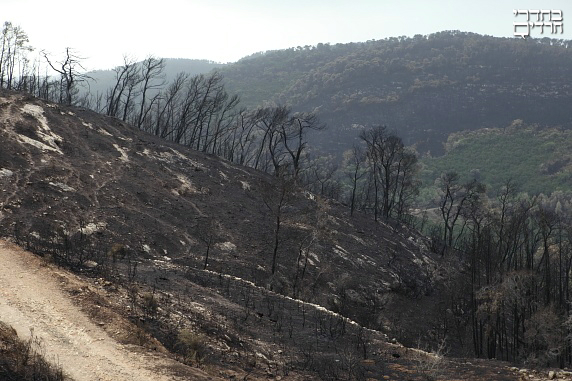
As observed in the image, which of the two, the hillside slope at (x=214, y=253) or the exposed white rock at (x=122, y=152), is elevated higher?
the exposed white rock at (x=122, y=152)

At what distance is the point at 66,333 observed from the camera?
44.4 ft

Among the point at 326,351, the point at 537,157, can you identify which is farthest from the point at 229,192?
the point at 537,157

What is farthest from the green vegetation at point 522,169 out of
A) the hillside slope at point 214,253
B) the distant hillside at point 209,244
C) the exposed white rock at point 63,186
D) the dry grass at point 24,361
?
the dry grass at point 24,361

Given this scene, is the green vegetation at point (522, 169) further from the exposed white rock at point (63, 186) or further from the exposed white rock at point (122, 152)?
the exposed white rock at point (63, 186)

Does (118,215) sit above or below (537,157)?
below

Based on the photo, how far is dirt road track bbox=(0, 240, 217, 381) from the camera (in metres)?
12.1

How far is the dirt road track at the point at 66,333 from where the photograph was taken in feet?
39.5

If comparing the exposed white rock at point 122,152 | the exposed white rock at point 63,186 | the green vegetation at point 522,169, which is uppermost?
the green vegetation at point 522,169

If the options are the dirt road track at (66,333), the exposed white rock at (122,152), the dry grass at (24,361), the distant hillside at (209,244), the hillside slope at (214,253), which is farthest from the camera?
the exposed white rock at (122,152)

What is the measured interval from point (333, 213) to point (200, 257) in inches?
984

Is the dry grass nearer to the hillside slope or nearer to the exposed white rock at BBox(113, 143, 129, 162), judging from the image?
the hillside slope

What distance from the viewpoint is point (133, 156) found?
1799 inches

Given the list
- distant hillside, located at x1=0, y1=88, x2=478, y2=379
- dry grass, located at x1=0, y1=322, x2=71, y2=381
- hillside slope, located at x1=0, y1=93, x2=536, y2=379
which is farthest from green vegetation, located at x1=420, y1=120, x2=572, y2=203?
dry grass, located at x1=0, y1=322, x2=71, y2=381

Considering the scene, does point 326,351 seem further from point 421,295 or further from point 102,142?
point 102,142
